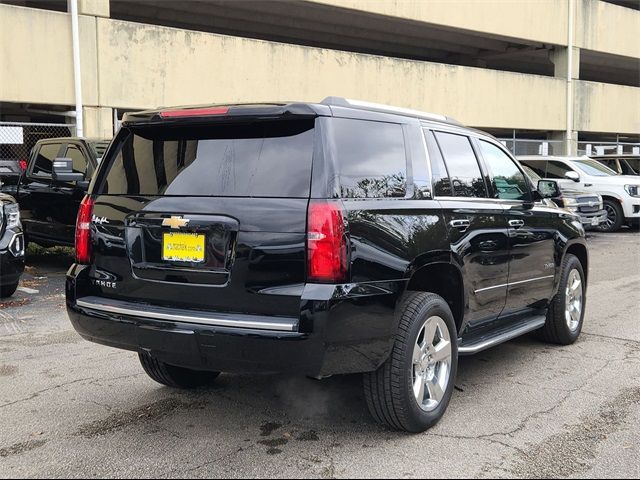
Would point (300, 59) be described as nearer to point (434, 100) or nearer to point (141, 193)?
point (434, 100)

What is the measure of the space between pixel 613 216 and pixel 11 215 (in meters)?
13.9

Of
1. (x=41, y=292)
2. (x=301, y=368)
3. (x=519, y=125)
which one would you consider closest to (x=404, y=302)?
(x=301, y=368)

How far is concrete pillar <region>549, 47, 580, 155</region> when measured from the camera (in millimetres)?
24078

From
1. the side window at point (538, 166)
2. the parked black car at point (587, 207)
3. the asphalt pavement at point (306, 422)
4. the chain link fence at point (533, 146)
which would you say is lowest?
the asphalt pavement at point (306, 422)

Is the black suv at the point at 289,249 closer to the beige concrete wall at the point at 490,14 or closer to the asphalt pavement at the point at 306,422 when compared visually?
the asphalt pavement at the point at 306,422

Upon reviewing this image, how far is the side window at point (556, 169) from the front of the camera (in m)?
16.1

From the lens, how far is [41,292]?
342 inches

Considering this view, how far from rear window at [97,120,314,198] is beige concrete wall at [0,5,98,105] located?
9987 mm

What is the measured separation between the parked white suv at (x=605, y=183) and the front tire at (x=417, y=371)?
12.8 meters

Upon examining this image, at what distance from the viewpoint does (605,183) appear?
53.2 ft

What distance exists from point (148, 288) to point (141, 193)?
1.94 feet

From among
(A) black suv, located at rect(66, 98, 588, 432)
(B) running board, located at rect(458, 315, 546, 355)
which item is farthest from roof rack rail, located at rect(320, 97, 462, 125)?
(B) running board, located at rect(458, 315, 546, 355)

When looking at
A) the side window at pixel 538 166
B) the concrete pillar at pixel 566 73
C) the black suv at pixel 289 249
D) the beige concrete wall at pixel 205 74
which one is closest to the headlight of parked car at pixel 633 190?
the side window at pixel 538 166

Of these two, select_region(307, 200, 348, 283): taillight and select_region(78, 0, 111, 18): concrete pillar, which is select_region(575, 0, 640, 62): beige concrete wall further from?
select_region(307, 200, 348, 283): taillight
